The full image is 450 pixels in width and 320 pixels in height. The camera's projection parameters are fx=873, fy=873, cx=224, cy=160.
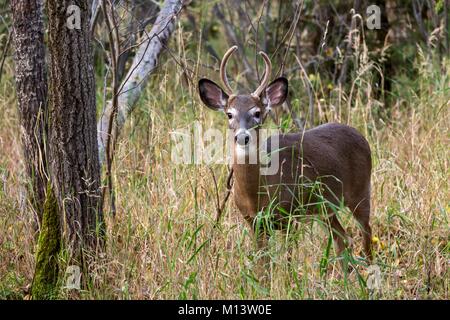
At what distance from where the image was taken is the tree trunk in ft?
18.5

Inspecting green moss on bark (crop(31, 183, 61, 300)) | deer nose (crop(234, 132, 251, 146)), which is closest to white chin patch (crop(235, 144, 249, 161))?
deer nose (crop(234, 132, 251, 146))

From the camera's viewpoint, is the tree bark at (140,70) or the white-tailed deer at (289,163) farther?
the tree bark at (140,70)

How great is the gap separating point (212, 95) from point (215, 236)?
1060 mm

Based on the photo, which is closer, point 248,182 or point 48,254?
point 48,254

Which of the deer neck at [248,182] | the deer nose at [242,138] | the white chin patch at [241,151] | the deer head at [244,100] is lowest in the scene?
the deer neck at [248,182]

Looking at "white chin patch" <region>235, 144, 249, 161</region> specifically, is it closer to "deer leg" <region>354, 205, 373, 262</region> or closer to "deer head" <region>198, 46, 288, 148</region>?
"deer head" <region>198, 46, 288, 148</region>

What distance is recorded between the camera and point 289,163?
5.82 metres

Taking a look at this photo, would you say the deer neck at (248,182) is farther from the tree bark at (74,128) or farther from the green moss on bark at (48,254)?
the green moss on bark at (48,254)

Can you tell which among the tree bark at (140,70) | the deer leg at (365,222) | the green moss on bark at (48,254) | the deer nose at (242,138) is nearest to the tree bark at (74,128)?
the green moss on bark at (48,254)

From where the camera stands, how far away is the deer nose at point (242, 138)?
5.40m

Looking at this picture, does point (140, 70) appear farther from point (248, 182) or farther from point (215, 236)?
point (215, 236)

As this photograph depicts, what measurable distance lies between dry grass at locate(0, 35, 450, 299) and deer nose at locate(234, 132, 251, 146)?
0.44m

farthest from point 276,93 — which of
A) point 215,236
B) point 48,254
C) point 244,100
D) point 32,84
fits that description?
point 48,254

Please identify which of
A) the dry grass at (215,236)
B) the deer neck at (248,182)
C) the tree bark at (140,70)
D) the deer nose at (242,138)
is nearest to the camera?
the dry grass at (215,236)
